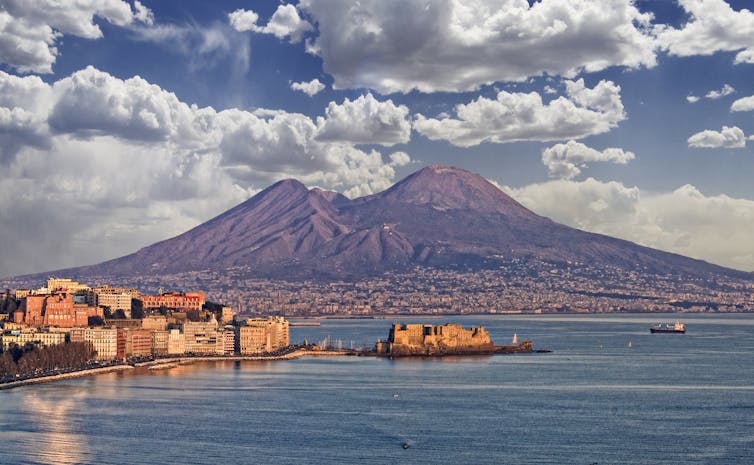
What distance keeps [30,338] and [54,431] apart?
72458 millimetres

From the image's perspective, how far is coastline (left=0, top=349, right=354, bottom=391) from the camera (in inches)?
5162

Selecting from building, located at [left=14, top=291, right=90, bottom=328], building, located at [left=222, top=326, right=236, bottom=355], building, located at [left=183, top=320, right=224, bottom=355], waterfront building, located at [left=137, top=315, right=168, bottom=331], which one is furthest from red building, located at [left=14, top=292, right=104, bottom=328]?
building, located at [left=222, top=326, right=236, bottom=355]

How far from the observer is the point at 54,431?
90812 mm

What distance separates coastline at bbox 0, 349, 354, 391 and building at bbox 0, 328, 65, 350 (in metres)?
11.1

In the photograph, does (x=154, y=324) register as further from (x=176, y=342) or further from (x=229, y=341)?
(x=229, y=341)

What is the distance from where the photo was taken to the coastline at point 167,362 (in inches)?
5162

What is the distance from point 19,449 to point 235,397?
121ft

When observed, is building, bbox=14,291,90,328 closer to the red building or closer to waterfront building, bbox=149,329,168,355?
the red building

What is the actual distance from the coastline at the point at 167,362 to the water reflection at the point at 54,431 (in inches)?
546

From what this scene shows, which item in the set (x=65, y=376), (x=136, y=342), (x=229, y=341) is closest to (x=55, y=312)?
(x=136, y=342)

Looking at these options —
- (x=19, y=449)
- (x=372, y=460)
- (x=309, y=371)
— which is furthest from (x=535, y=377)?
(x=19, y=449)

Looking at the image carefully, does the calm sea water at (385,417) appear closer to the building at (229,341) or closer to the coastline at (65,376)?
the coastline at (65,376)

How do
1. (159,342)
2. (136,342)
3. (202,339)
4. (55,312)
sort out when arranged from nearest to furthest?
(136,342), (159,342), (55,312), (202,339)

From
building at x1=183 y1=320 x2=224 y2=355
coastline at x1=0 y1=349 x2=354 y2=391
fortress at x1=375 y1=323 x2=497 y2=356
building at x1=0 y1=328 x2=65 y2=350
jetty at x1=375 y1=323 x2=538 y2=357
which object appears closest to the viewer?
coastline at x1=0 y1=349 x2=354 y2=391
